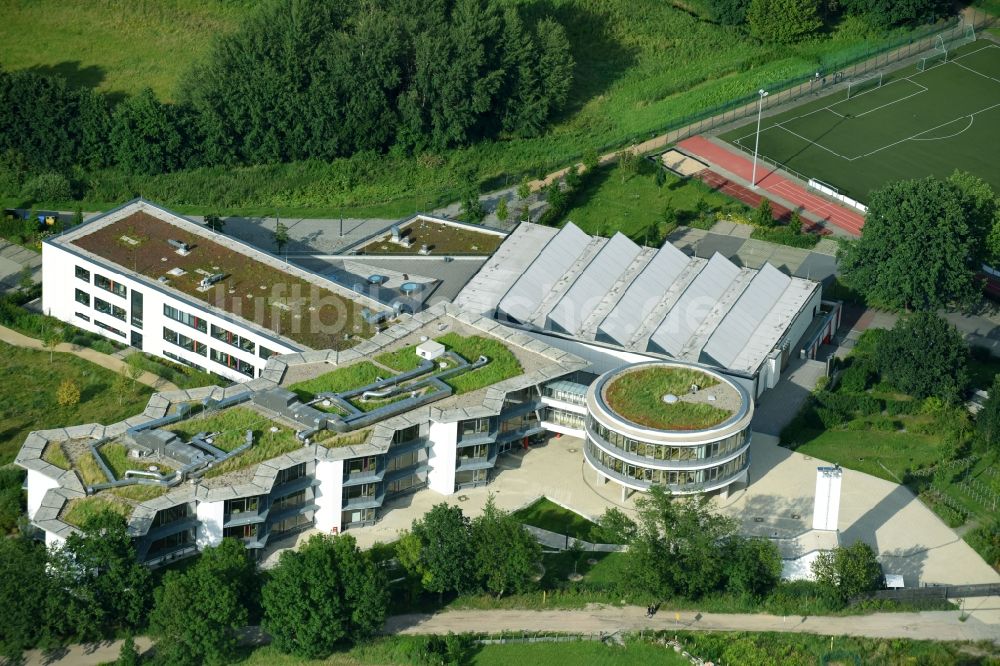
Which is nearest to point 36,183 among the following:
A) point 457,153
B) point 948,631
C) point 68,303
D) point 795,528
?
point 68,303

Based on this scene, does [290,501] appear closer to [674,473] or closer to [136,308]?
[674,473]

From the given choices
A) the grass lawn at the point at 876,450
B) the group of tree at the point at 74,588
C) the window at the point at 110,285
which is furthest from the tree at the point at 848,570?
the window at the point at 110,285

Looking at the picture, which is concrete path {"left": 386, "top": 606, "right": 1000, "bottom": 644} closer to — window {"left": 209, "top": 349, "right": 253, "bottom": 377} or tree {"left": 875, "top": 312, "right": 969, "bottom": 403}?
tree {"left": 875, "top": 312, "right": 969, "bottom": 403}

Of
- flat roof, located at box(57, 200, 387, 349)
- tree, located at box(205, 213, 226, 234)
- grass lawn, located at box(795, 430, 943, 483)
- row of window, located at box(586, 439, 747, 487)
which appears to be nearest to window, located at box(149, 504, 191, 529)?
flat roof, located at box(57, 200, 387, 349)

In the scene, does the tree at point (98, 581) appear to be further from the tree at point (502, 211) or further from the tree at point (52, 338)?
Result: the tree at point (502, 211)

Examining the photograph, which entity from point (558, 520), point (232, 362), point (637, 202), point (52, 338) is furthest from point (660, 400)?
point (52, 338)

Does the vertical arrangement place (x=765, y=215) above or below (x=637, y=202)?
above
